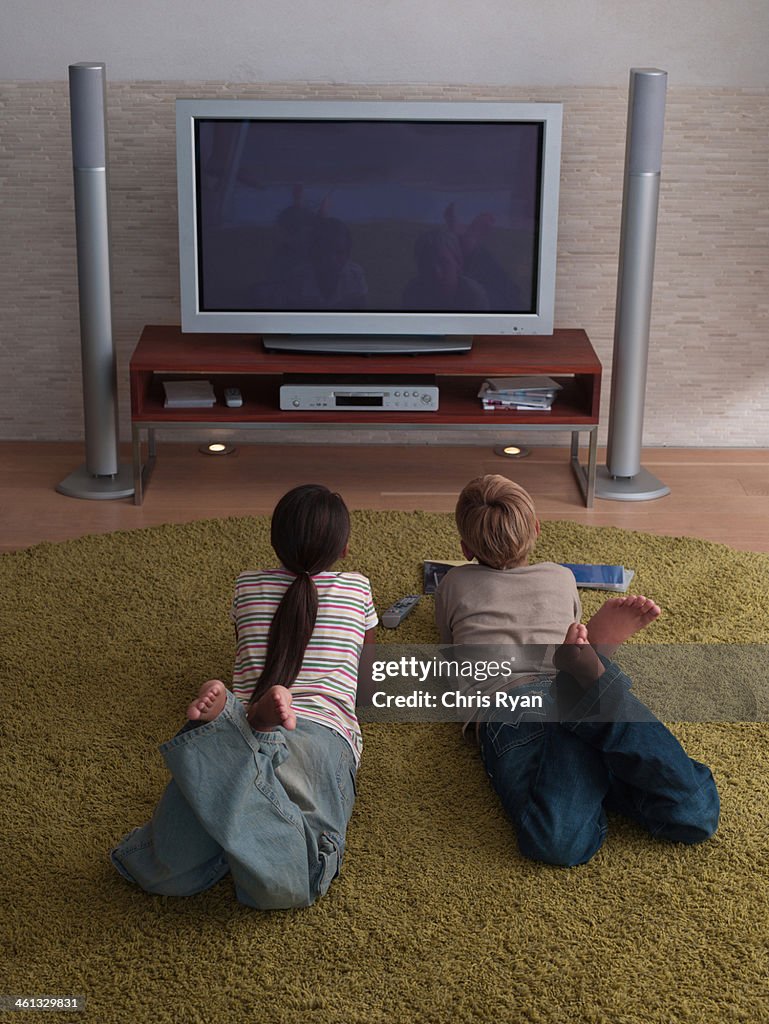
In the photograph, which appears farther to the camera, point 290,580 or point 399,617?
point 399,617

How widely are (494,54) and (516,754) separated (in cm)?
270

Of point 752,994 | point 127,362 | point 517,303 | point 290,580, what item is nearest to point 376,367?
point 517,303

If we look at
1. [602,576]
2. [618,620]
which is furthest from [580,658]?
[602,576]

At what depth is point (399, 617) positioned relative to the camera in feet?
10.5

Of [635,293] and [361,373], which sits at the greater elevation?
[635,293]

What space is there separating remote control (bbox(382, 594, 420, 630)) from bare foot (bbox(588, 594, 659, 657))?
89 centimetres

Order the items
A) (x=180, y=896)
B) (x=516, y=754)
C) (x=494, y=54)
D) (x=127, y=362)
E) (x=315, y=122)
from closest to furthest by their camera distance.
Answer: (x=180, y=896), (x=516, y=754), (x=315, y=122), (x=494, y=54), (x=127, y=362)

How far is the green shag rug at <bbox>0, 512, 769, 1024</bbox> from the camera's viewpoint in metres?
2.00

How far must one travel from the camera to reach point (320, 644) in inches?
95.0

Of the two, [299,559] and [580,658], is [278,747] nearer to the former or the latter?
[299,559]

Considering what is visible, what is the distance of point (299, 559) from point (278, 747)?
45cm

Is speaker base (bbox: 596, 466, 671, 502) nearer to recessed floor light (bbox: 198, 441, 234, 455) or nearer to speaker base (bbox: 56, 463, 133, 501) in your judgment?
recessed floor light (bbox: 198, 441, 234, 455)

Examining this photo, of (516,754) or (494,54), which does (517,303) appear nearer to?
(494,54)

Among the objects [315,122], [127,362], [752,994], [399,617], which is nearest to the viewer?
[752,994]
